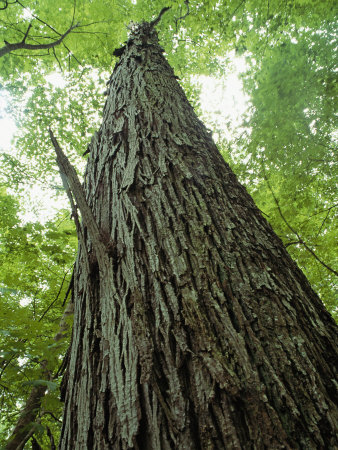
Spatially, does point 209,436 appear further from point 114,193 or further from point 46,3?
point 46,3

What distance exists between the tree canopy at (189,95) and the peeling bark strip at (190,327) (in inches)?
50.2

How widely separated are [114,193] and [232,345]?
103cm

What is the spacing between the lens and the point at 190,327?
0.83 metres

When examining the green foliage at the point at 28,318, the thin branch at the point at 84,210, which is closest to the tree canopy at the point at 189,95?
the green foliage at the point at 28,318

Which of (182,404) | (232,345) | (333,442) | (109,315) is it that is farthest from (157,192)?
(333,442)

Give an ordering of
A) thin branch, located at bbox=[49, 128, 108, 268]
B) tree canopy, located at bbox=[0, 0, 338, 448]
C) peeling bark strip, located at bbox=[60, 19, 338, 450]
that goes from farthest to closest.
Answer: tree canopy, located at bbox=[0, 0, 338, 448], thin branch, located at bbox=[49, 128, 108, 268], peeling bark strip, located at bbox=[60, 19, 338, 450]

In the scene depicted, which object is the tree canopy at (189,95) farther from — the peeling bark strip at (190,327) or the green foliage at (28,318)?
the peeling bark strip at (190,327)

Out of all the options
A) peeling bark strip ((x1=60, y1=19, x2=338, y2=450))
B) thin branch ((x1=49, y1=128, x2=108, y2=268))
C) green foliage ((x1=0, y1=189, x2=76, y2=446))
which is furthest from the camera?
green foliage ((x1=0, y1=189, x2=76, y2=446))

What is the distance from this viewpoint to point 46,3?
18.5ft

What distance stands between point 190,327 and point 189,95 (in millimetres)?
9156

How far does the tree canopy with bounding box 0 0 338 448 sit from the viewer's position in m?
3.31

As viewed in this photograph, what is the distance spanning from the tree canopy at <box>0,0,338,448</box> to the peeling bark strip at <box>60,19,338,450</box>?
1.28 metres

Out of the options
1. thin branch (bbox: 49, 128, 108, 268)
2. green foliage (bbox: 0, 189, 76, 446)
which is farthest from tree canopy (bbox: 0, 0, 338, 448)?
thin branch (bbox: 49, 128, 108, 268)

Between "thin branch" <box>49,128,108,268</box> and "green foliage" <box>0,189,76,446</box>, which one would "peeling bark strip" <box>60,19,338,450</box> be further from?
"green foliage" <box>0,189,76,446</box>
